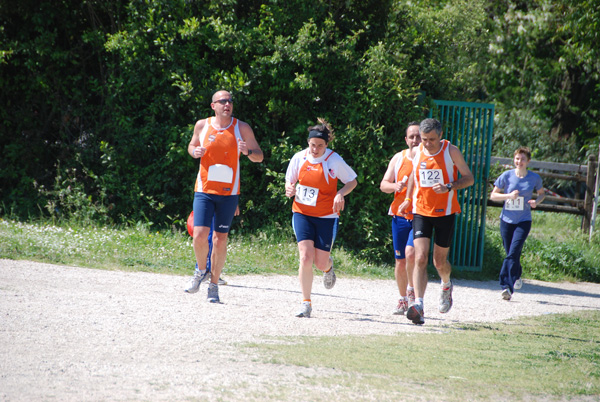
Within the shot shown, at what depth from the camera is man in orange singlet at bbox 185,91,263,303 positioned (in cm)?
736

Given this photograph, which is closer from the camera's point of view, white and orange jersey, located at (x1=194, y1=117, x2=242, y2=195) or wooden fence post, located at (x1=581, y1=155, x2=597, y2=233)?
white and orange jersey, located at (x1=194, y1=117, x2=242, y2=195)

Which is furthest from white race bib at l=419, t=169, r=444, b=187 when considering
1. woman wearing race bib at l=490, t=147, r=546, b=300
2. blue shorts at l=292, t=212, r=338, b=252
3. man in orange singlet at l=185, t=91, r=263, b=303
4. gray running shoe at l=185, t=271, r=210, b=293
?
woman wearing race bib at l=490, t=147, r=546, b=300

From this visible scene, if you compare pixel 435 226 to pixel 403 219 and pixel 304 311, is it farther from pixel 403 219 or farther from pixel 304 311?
pixel 304 311

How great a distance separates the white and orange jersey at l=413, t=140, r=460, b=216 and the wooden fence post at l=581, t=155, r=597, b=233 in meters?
8.19

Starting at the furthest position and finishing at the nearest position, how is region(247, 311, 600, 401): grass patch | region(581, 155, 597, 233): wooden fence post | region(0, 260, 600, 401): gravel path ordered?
region(581, 155, 597, 233): wooden fence post < region(247, 311, 600, 401): grass patch < region(0, 260, 600, 401): gravel path

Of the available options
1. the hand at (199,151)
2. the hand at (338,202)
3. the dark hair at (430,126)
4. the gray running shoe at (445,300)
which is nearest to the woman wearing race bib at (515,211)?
the gray running shoe at (445,300)

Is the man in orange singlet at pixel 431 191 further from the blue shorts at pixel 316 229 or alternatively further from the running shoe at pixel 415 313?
the blue shorts at pixel 316 229

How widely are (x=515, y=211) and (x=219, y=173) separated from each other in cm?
431

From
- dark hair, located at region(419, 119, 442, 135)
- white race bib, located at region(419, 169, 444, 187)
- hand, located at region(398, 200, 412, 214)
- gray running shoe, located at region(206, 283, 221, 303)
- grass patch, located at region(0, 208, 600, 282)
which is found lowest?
grass patch, located at region(0, 208, 600, 282)

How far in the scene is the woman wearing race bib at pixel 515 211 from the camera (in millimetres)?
9227

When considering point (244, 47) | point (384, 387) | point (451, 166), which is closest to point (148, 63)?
point (244, 47)

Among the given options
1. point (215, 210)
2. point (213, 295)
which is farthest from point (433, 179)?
point (213, 295)

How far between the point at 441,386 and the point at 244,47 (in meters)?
8.03

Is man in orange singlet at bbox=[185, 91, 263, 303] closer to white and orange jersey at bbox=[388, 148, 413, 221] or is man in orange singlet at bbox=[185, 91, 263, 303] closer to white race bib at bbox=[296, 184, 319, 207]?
white race bib at bbox=[296, 184, 319, 207]
